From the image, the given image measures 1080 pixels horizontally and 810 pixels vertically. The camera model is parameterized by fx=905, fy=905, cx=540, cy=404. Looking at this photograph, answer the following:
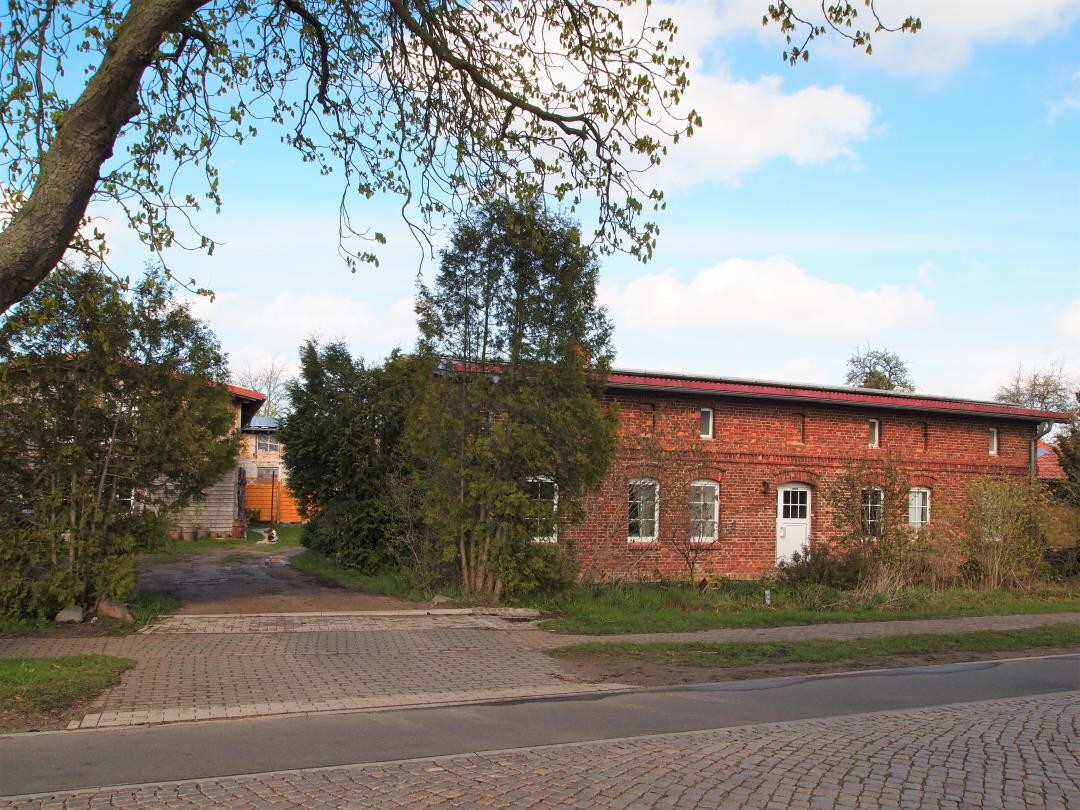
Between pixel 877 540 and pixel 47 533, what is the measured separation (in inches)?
603

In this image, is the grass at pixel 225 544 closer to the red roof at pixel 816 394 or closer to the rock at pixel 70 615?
the rock at pixel 70 615

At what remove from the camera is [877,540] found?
1895 cm

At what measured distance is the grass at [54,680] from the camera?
8086 millimetres

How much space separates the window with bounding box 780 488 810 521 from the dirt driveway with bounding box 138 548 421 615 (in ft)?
39.8

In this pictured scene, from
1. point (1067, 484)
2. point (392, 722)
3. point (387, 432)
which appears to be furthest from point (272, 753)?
point (1067, 484)

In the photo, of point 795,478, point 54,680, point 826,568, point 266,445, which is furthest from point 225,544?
point 54,680

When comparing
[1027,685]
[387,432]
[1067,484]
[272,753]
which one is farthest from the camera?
[1067,484]

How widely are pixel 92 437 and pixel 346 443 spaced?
7.24 m

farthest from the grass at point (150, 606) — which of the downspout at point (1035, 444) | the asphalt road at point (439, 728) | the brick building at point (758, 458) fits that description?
the downspout at point (1035, 444)

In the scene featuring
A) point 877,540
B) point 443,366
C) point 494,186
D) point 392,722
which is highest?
point 494,186

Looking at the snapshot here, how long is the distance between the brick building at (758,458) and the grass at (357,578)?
3831 millimetres

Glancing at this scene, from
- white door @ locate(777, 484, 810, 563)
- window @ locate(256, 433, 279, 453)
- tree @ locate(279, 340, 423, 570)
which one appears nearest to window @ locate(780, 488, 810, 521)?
white door @ locate(777, 484, 810, 563)

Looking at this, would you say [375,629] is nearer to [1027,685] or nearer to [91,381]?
[91,381]

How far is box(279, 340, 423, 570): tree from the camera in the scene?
19.7m
